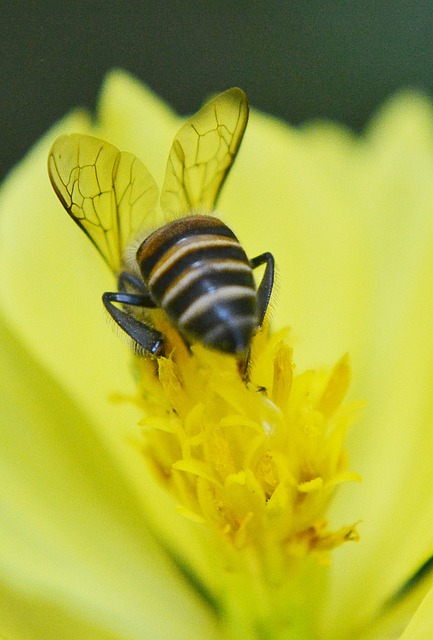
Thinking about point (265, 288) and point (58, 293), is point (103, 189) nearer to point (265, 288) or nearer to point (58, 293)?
point (265, 288)

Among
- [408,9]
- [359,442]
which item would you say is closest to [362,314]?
[359,442]

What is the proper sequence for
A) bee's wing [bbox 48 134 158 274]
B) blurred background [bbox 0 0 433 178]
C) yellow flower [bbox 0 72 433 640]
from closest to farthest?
bee's wing [bbox 48 134 158 274]
yellow flower [bbox 0 72 433 640]
blurred background [bbox 0 0 433 178]

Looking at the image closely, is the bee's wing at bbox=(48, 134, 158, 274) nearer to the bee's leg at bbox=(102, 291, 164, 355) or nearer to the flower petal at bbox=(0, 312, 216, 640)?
the bee's leg at bbox=(102, 291, 164, 355)

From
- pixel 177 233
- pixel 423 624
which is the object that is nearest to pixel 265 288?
pixel 177 233

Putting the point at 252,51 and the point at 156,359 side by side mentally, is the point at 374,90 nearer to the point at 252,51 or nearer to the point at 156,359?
the point at 252,51

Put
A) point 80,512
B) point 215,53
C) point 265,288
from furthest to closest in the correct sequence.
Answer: point 215,53 → point 80,512 → point 265,288

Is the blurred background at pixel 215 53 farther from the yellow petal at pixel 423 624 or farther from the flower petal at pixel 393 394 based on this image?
the yellow petal at pixel 423 624

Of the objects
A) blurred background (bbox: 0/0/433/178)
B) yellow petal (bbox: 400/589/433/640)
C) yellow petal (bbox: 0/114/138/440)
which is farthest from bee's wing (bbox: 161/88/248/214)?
blurred background (bbox: 0/0/433/178)
